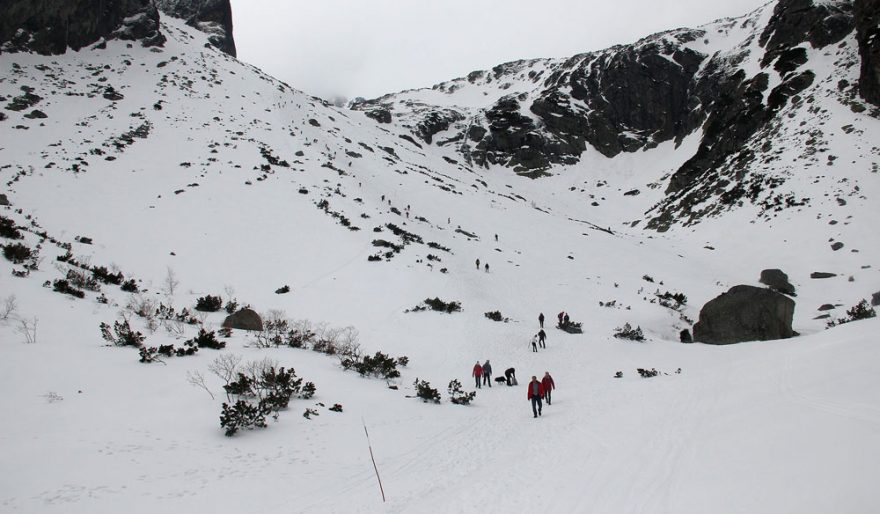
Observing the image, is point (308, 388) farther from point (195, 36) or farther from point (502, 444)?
point (195, 36)

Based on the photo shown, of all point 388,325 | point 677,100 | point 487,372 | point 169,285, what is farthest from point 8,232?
point 677,100

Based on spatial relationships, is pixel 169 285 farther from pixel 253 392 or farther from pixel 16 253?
pixel 253 392

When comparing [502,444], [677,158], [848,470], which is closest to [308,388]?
[502,444]

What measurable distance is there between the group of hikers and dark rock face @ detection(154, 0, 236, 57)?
91.8 meters

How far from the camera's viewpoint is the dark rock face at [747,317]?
21562 millimetres

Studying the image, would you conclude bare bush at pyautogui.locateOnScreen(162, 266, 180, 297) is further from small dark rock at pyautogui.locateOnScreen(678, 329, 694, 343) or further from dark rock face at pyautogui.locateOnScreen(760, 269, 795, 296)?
dark rock face at pyautogui.locateOnScreen(760, 269, 795, 296)

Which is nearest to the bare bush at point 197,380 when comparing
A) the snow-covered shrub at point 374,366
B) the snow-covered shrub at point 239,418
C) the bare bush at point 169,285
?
the snow-covered shrub at point 239,418

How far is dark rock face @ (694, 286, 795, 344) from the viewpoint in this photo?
21.6 meters

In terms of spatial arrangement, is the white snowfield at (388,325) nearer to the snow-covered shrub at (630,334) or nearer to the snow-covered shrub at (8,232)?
the snow-covered shrub at (630,334)

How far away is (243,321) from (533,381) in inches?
454

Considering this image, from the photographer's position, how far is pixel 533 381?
1273 cm

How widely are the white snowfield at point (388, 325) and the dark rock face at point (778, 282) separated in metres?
1.15

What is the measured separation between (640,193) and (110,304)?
251ft

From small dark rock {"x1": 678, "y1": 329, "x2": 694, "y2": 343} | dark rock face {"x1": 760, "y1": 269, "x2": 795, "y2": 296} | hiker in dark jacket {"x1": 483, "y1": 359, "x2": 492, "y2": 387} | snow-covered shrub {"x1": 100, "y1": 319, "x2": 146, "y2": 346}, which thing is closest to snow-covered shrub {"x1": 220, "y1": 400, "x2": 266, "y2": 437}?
snow-covered shrub {"x1": 100, "y1": 319, "x2": 146, "y2": 346}
